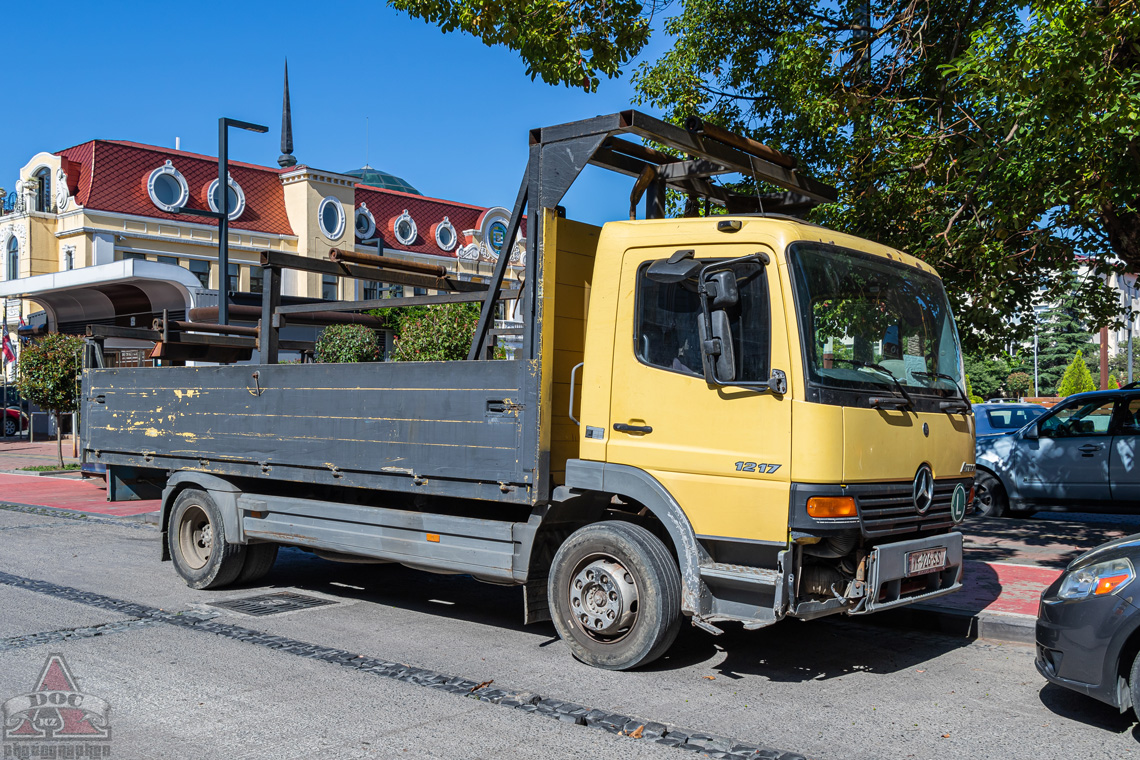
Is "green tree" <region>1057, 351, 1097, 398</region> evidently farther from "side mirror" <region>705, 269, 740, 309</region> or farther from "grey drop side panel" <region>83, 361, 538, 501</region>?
"side mirror" <region>705, 269, 740, 309</region>

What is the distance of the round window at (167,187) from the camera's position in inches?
1483

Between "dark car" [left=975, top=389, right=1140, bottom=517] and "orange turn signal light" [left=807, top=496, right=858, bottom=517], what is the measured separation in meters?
7.80

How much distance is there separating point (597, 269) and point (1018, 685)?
3515 millimetres

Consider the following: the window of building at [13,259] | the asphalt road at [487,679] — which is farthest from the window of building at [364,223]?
the asphalt road at [487,679]

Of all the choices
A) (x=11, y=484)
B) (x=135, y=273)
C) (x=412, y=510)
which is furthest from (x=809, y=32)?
(x=135, y=273)

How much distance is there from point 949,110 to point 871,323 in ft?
19.7

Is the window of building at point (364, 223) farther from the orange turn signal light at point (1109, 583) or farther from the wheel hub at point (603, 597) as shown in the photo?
the orange turn signal light at point (1109, 583)

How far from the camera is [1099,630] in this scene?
14.9 ft

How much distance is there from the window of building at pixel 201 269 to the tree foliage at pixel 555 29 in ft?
105

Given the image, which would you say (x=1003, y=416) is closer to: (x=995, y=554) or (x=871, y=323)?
(x=995, y=554)

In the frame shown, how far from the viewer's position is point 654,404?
18.8 ft

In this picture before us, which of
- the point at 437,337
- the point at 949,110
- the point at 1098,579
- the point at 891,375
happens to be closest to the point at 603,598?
the point at 891,375

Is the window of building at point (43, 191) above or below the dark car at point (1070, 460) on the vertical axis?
above

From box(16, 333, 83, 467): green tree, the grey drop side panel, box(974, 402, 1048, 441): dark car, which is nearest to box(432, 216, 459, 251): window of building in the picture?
box(16, 333, 83, 467): green tree
